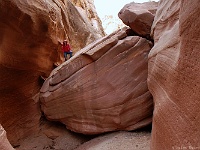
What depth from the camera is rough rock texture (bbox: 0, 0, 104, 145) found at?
6.14 meters

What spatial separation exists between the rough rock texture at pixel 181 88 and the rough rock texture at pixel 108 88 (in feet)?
7.33

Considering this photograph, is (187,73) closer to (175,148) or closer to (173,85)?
(173,85)

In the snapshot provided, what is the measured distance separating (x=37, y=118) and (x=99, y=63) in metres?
3.14

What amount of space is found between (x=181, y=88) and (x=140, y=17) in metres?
4.11

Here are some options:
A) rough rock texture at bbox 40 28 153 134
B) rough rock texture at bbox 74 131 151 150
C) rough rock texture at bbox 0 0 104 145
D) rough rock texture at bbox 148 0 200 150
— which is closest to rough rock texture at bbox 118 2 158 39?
rough rock texture at bbox 40 28 153 134

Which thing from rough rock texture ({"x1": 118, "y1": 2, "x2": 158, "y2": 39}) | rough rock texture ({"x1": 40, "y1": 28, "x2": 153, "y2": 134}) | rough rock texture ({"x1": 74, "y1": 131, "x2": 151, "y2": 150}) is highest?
rough rock texture ({"x1": 118, "y1": 2, "x2": 158, "y2": 39})

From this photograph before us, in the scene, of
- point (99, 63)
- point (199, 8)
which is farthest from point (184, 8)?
point (99, 63)

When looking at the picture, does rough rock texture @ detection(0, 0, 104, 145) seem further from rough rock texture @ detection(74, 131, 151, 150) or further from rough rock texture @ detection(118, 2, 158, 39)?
rough rock texture @ detection(74, 131, 151, 150)

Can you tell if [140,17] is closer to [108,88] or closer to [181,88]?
[108,88]

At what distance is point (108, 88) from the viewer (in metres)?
6.05

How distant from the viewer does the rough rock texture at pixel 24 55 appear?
6.14m

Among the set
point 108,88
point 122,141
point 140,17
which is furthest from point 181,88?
point 140,17

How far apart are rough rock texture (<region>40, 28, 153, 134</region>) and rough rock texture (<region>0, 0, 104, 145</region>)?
3.99 feet

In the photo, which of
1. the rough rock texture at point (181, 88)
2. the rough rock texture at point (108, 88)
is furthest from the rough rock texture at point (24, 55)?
the rough rock texture at point (181, 88)
